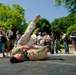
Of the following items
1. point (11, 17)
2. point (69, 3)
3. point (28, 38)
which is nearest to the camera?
point (28, 38)

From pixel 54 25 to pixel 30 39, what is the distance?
11049cm

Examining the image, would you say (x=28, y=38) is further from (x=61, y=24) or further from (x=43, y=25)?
(x=61, y=24)

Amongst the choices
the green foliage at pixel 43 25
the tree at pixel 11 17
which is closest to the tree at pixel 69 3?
the tree at pixel 11 17

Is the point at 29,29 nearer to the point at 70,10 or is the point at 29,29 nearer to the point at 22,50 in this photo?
the point at 22,50

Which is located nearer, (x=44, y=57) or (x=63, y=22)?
(x=44, y=57)

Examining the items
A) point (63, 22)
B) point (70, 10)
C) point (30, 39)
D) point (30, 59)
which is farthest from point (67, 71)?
point (63, 22)

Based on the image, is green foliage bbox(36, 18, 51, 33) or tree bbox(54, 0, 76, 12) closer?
tree bbox(54, 0, 76, 12)

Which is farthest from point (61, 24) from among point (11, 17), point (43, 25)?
point (11, 17)

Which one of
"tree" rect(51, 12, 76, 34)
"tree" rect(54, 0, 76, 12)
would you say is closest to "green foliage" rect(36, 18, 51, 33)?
"tree" rect(51, 12, 76, 34)

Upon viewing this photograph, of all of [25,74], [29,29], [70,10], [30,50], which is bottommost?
[25,74]

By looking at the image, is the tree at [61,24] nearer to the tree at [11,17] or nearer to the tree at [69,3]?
the tree at [11,17]

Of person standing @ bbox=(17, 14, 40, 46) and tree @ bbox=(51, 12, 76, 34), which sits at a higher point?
tree @ bbox=(51, 12, 76, 34)

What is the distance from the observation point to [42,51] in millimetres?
9227

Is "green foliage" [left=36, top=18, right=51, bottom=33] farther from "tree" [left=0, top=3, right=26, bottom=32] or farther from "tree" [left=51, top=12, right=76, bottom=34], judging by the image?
"tree" [left=0, top=3, right=26, bottom=32]
